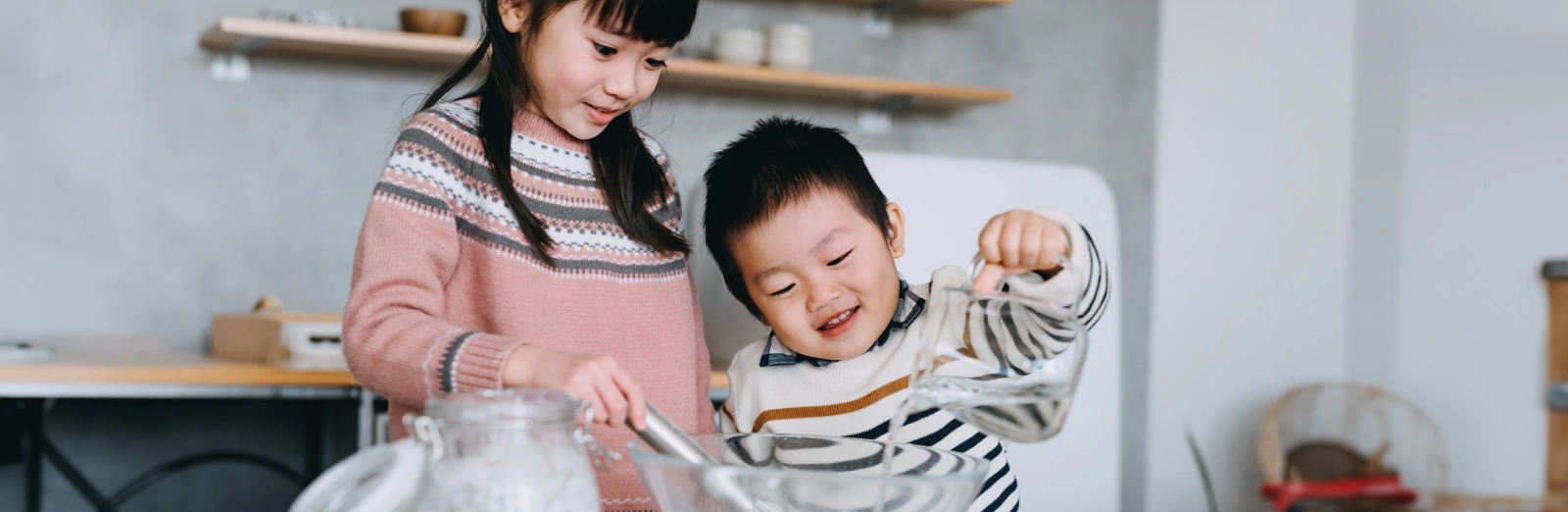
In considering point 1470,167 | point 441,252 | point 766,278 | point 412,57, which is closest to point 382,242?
point 441,252

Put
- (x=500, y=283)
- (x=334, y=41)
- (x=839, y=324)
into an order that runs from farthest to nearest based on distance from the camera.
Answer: (x=334, y=41) → (x=839, y=324) → (x=500, y=283)

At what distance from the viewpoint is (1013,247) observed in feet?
2.39

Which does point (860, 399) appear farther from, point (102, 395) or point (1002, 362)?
point (102, 395)

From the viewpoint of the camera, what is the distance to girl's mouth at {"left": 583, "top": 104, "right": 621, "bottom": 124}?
90 centimetres

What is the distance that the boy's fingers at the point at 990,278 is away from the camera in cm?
73

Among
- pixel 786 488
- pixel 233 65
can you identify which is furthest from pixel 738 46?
pixel 786 488

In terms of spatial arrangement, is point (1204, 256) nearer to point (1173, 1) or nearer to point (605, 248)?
point (1173, 1)

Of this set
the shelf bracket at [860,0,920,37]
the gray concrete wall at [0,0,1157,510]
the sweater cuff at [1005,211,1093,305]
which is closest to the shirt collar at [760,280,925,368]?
the sweater cuff at [1005,211,1093,305]

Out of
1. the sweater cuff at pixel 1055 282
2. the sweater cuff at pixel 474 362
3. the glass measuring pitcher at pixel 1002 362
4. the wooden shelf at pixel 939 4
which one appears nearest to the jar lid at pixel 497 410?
the sweater cuff at pixel 474 362

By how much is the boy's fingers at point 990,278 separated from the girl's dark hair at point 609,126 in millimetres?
297

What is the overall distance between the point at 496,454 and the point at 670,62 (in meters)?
1.68

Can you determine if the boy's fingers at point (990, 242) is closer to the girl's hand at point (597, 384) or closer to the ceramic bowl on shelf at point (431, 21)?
the girl's hand at point (597, 384)

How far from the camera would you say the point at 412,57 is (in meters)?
2.16

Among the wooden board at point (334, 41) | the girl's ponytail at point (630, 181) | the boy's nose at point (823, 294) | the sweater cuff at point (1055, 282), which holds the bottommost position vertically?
the boy's nose at point (823, 294)
